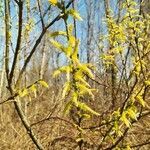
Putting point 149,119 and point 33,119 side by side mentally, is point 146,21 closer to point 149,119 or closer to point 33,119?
point 149,119

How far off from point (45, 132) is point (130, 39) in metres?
2.79

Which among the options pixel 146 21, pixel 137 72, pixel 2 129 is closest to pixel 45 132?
pixel 2 129

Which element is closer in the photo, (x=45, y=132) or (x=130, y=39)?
(x=130, y=39)

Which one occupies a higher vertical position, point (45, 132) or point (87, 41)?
point (87, 41)

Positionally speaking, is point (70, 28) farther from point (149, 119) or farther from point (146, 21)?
point (149, 119)

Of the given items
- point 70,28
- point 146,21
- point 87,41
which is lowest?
point 70,28

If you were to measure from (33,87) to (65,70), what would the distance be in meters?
0.29

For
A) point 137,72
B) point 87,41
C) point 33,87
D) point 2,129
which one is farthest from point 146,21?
point 87,41

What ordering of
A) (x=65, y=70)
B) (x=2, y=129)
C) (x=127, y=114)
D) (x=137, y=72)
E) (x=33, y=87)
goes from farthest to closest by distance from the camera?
(x=2, y=129) < (x=137, y=72) < (x=127, y=114) < (x=33, y=87) < (x=65, y=70)

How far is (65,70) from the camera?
5.82ft

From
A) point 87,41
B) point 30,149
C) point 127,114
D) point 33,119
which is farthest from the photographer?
point 87,41

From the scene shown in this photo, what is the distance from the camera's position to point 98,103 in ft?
22.7

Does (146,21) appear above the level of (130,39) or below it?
above

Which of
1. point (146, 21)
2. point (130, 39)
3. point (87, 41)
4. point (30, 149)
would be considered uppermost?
point (87, 41)
